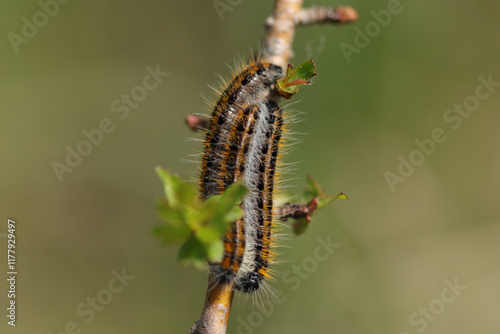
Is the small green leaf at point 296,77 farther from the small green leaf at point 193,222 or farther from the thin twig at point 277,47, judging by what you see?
the small green leaf at point 193,222

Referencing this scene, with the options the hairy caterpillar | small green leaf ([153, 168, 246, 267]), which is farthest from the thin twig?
small green leaf ([153, 168, 246, 267])

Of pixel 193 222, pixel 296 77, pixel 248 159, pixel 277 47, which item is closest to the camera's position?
pixel 193 222

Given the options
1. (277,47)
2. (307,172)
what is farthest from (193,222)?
(307,172)

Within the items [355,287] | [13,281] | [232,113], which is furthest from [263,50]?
[13,281]

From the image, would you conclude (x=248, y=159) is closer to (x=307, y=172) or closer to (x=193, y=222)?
(x=193, y=222)

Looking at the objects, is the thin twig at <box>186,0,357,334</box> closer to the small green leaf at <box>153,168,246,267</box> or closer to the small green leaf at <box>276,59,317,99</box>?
the small green leaf at <box>276,59,317,99</box>

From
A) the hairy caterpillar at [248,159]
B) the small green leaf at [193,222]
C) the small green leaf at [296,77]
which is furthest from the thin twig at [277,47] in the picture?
the small green leaf at [193,222]
